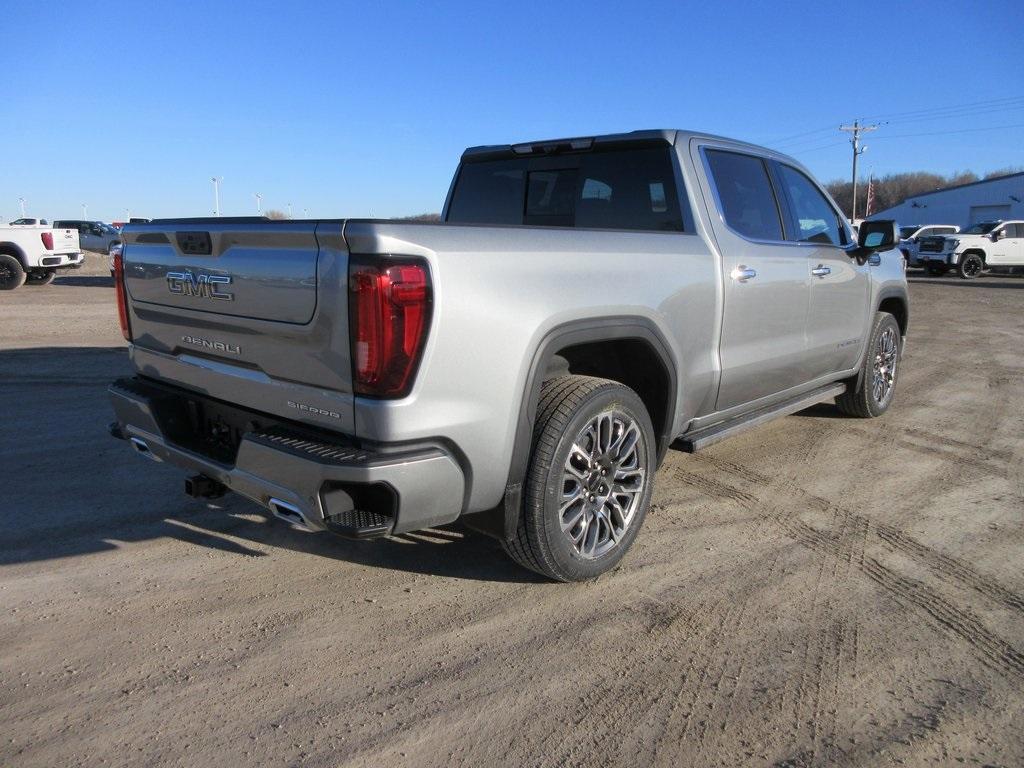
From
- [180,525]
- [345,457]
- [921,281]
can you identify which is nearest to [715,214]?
[345,457]

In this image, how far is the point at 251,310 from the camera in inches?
115

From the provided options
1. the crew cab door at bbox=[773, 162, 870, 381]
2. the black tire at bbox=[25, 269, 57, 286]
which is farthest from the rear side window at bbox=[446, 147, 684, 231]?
the black tire at bbox=[25, 269, 57, 286]

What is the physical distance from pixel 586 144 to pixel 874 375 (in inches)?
128

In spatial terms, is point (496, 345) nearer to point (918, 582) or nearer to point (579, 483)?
point (579, 483)

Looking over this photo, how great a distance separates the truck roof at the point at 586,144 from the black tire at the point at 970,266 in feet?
86.2

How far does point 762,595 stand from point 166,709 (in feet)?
7.63

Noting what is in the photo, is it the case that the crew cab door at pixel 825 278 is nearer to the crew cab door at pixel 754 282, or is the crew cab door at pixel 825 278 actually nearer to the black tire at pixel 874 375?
the crew cab door at pixel 754 282

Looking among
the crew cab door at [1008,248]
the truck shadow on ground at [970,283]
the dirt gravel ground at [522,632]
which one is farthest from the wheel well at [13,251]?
the crew cab door at [1008,248]

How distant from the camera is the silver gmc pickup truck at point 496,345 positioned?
8.64 feet

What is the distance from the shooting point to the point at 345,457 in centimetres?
262

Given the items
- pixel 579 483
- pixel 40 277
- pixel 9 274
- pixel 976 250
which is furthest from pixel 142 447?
pixel 976 250

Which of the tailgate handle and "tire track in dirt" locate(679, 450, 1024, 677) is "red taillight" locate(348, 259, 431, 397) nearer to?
the tailgate handle

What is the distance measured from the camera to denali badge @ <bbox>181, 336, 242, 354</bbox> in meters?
3.07

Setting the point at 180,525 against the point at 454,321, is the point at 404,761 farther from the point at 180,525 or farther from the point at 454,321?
the point at 180,525
